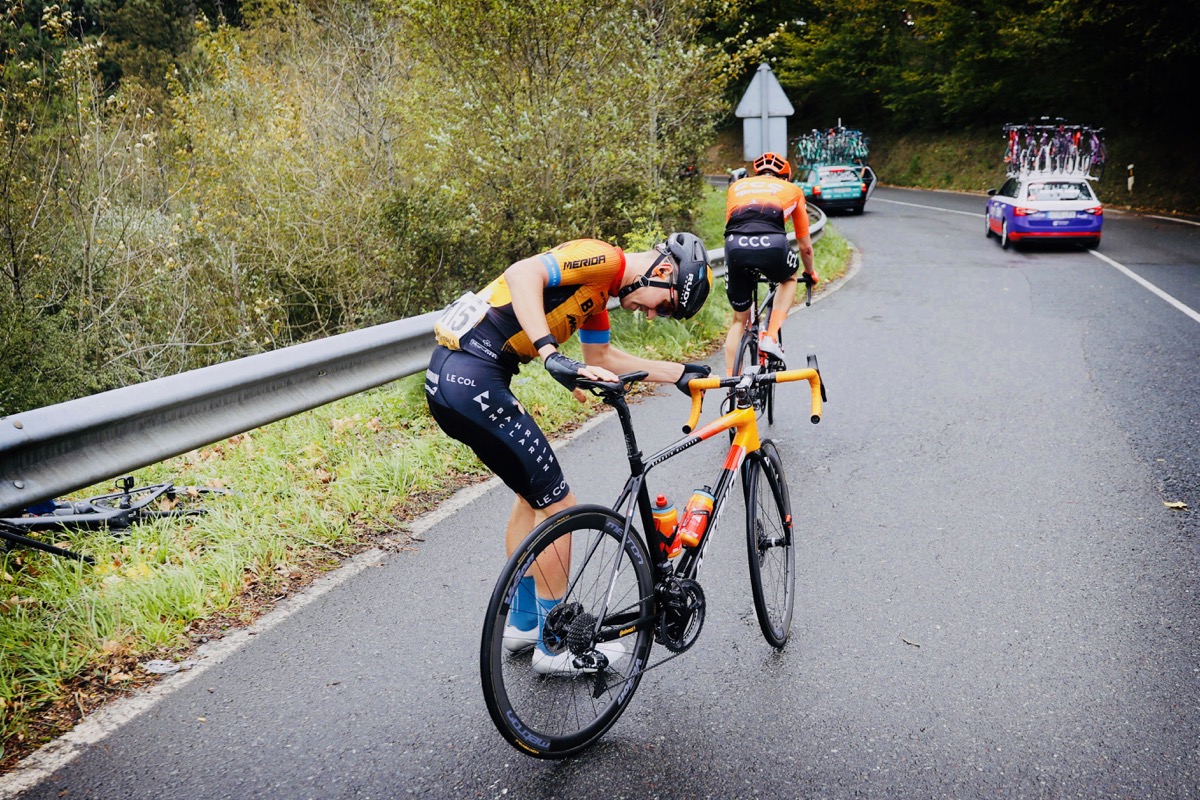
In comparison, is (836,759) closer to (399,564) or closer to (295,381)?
(399,564)

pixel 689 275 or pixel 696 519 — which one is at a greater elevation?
pixel 689 275

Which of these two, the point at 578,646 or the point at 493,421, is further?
the point at 493,421

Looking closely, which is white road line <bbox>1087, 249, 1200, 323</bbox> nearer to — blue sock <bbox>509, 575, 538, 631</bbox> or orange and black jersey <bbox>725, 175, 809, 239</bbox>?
orange and black jersey <bbox>725, 175, 809, 239</bbox>

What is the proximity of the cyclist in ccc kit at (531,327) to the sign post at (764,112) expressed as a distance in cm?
1102

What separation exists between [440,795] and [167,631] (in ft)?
5.43

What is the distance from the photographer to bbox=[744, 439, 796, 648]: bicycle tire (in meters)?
3.69

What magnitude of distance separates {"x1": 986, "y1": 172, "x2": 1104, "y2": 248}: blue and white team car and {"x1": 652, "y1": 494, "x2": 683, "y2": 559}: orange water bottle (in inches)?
674

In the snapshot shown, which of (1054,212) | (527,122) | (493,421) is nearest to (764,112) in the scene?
(527,122)

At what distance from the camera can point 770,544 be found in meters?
3.93

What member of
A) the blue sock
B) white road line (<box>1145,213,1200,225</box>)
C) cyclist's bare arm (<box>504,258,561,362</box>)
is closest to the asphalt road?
the blue sock

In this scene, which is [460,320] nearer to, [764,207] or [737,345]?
[737,345]

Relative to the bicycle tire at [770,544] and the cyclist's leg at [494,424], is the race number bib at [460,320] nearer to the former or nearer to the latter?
the cyclist's leg at [494,424]

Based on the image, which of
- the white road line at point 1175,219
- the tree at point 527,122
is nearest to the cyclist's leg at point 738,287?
the tree at point 527,122

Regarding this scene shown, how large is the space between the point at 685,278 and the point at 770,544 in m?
Result: 1.26
